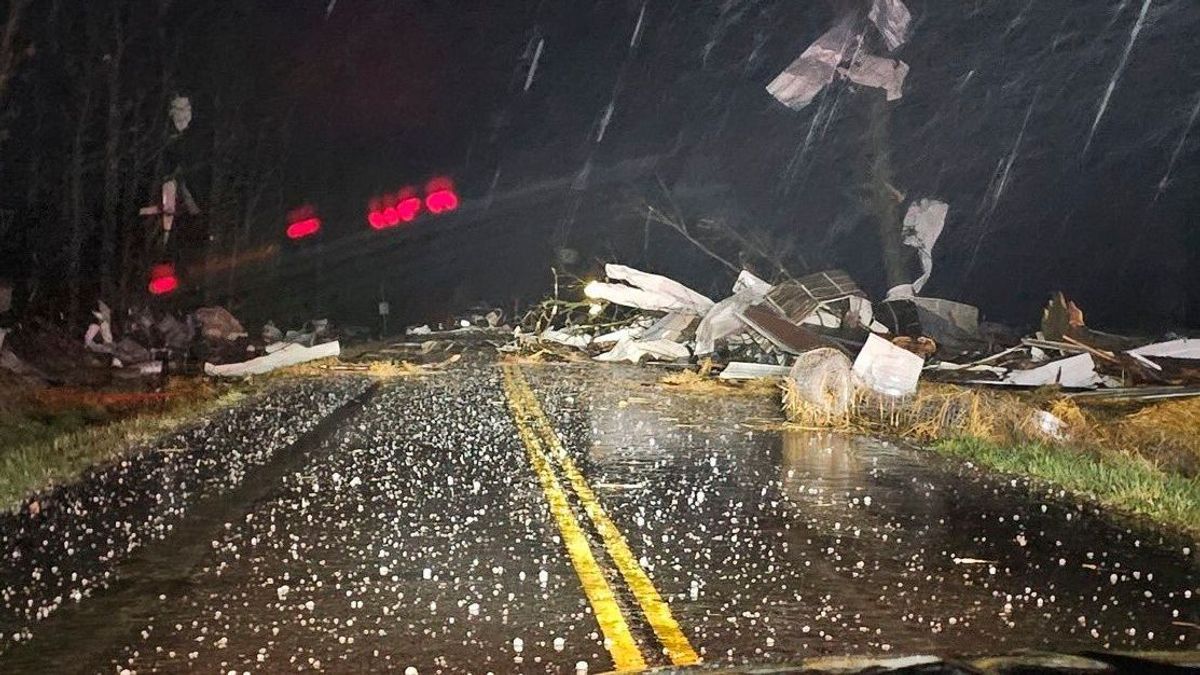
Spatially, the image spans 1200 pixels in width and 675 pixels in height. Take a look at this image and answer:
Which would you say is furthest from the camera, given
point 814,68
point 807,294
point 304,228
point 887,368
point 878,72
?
point 304,228

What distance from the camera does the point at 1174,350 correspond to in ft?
55.5

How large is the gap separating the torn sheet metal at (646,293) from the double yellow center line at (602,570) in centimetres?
1214

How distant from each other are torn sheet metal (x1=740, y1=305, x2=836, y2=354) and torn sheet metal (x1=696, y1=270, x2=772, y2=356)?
1177 millimetres

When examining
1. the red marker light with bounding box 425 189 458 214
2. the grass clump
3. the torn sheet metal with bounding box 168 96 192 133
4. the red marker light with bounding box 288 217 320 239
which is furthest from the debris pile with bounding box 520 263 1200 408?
the red marker light with bounding box 425 189 458 214

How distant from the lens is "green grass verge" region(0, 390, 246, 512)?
10.1 meters

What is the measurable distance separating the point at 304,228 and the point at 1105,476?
110ft

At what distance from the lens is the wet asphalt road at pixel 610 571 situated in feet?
17.6

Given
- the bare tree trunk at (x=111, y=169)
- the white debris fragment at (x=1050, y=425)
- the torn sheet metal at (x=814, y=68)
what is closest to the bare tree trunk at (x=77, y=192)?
the bare tree trunk at (x=111, y=169)

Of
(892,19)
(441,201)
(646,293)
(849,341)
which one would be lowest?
(849,341)

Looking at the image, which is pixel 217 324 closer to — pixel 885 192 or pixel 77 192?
pixel 77 192

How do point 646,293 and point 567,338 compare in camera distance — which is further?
point 567,338

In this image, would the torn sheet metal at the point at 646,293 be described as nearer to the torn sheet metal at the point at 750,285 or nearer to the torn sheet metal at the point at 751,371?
the torn sheet metal at the point at 750,285

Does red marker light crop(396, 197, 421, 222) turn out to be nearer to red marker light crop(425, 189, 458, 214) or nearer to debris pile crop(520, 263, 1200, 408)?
red marker light crop(425, 189, 458, 214)

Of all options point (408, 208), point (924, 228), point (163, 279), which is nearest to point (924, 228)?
point (924, 228)
